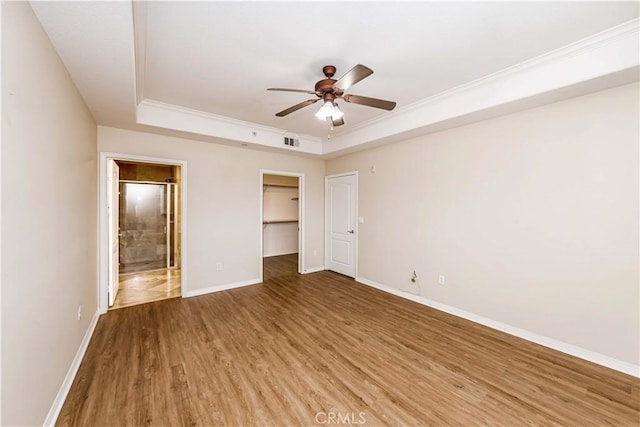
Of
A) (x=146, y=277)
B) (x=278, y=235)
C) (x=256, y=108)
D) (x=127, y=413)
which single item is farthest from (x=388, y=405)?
(x=278, y=235)

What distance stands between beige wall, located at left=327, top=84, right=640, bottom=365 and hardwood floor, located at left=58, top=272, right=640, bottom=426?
405mm

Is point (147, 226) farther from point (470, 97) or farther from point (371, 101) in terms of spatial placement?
point (470, 97)

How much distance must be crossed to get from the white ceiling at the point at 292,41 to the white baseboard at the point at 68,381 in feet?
7.79

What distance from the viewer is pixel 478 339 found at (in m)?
2.76

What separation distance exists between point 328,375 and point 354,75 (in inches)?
96.5

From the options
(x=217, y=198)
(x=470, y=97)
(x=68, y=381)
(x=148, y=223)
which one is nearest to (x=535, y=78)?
(x=470, y=97)

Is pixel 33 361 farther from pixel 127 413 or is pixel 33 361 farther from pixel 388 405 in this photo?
pixel 388 405

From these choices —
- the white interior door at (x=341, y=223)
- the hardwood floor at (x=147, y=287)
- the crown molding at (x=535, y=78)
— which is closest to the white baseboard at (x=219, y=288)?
Answer: the hardwood floor at (x=147, y=287)

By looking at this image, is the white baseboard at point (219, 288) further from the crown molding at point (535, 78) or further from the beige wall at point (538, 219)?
the crown molding at point (535, 78)

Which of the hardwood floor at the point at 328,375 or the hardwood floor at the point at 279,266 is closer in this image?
the hardwood floor at the point at 328,375

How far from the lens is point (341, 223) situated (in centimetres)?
529

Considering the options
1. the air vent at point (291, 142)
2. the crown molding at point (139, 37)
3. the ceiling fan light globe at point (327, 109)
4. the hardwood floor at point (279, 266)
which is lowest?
the hardwood floor at point (279, 266)

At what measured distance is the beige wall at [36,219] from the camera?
1.21 meters

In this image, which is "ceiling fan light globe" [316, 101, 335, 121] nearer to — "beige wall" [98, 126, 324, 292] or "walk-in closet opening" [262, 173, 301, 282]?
"beige wall" [98, 126, 324, 292]
